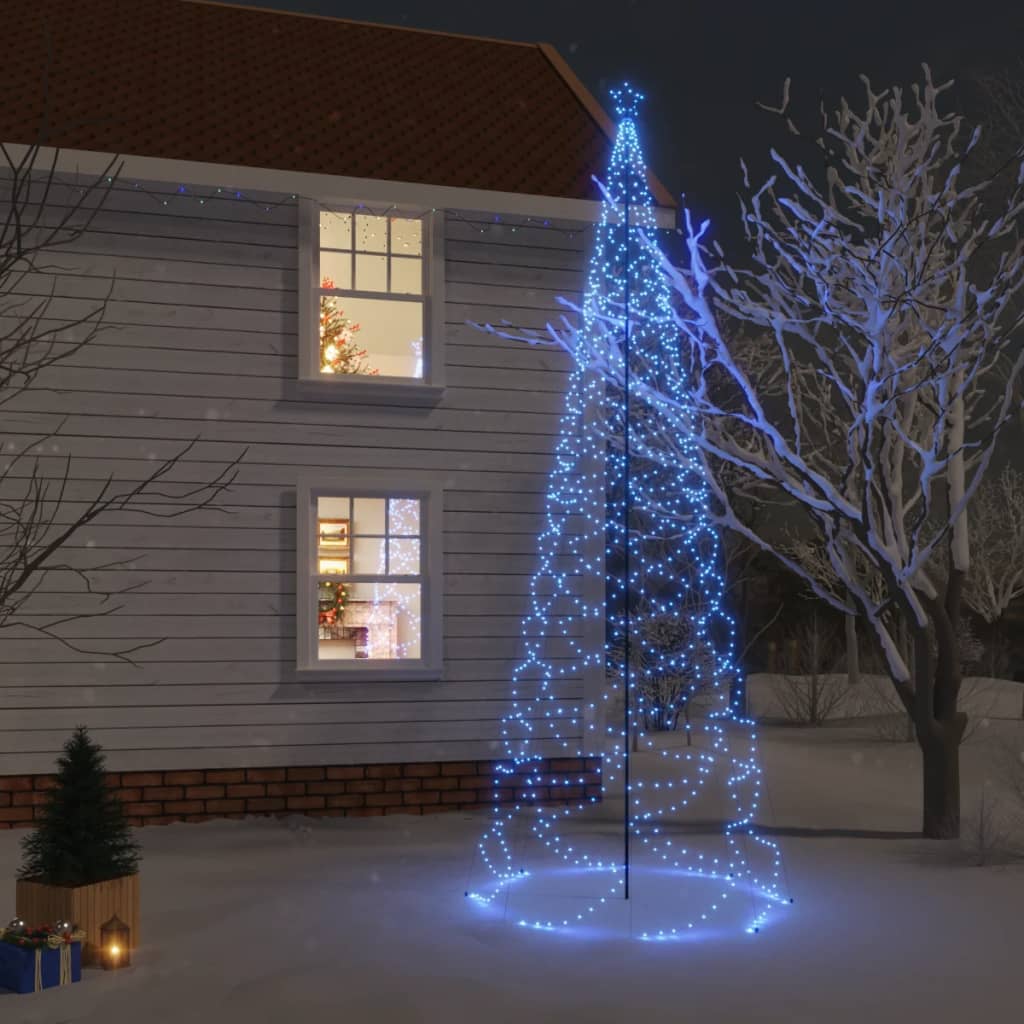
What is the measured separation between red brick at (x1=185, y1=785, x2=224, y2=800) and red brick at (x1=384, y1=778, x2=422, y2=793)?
1.36m

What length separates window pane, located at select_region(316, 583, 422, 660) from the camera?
456 inches

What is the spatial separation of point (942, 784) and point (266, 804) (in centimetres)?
521

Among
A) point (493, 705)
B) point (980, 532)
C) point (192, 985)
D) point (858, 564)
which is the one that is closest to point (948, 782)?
point (493, 705)

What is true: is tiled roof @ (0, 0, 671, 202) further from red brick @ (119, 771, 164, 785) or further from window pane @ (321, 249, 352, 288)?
red brick @ (119, 771, 164, 785)

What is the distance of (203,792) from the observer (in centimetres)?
1052

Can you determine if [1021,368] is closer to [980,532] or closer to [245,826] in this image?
[245,826]

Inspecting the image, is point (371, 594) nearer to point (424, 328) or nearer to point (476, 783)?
point (476, 783)

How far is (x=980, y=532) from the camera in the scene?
23016 mm

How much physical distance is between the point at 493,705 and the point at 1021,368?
4945mm

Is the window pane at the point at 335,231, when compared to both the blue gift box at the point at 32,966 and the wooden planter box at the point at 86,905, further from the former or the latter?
the blue gift box at the point at 32,966

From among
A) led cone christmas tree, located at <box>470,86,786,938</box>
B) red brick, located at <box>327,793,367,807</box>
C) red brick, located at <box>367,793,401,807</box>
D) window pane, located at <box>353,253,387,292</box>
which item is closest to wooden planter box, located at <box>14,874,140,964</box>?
led cone christmas tree, located at <box>470,86,786,938</box>

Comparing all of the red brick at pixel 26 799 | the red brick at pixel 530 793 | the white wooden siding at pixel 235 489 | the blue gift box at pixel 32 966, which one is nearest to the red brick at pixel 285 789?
the white wooden siding at pixel 235 489

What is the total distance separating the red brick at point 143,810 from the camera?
34.0 feet

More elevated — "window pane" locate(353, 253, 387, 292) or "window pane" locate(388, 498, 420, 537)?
"window pane" locate(353, 253, 387, 292)
